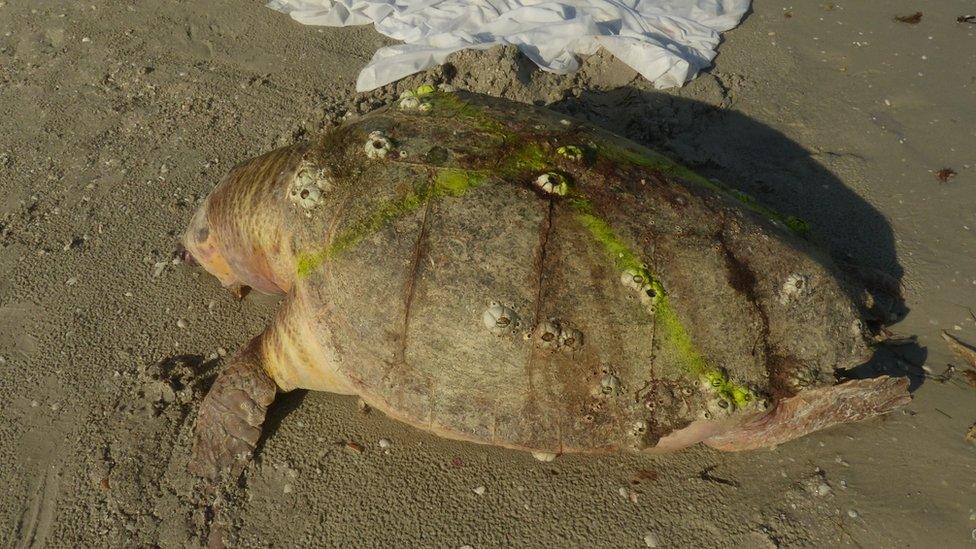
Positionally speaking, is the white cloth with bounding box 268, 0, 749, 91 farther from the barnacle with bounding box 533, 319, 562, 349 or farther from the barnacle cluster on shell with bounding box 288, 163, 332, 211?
the barnacle with bounding box 533, 319, 562, 349

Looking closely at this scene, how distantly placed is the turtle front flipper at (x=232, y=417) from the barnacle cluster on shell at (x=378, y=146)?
115 centimetres

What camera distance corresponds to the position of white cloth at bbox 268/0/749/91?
4645 millimetres

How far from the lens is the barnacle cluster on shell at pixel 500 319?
233 cm

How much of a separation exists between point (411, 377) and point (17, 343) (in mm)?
2398

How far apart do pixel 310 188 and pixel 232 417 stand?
1.17 metres

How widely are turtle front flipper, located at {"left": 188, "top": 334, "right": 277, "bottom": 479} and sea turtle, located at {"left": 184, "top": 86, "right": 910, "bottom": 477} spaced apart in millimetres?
47

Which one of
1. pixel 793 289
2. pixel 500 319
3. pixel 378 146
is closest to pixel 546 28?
pixel 378 146

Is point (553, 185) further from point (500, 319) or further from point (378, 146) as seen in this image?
point (378, 146)

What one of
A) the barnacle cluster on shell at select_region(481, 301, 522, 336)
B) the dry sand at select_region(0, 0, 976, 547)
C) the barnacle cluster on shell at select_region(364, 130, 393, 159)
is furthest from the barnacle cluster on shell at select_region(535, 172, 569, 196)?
the dry sand at select_region(0, 0, 976, 547)

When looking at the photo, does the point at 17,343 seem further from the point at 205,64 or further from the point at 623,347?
the point at 623,347

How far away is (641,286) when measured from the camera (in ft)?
7.77

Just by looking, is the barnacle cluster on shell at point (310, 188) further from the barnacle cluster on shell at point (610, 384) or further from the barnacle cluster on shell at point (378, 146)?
the barnacle cluster on shell at point (610, 384)

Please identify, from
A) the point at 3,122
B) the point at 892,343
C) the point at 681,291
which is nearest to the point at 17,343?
the point at 3,122

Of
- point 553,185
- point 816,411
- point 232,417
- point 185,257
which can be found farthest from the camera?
point 185,257
